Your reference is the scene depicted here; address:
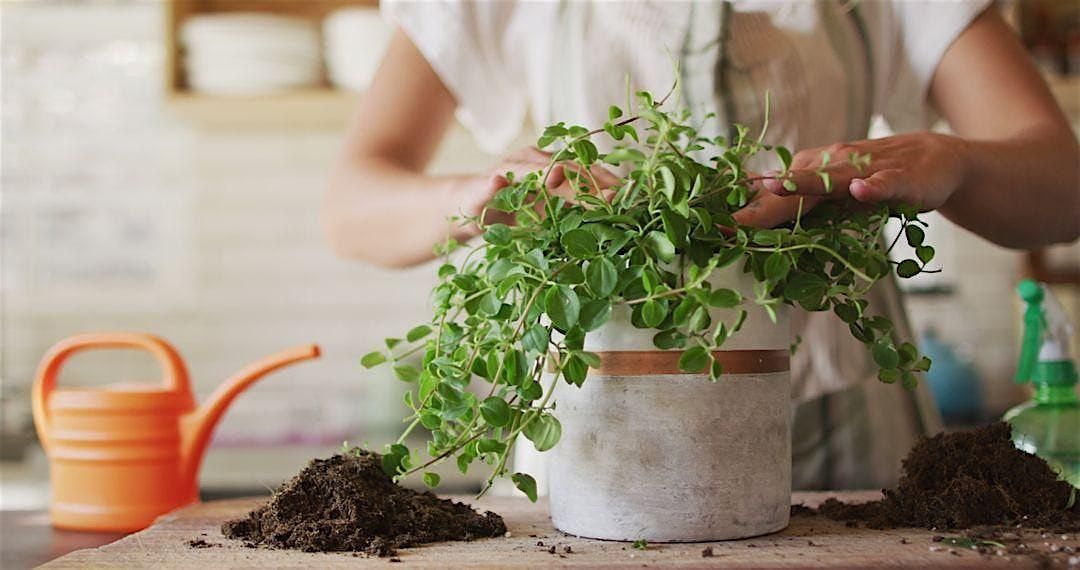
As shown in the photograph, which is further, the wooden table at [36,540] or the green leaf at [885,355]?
the wooden table at [36,540]

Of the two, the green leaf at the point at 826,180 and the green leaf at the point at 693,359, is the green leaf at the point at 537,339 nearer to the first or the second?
the green leaf at the point at 693,359

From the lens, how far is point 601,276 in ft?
2.23

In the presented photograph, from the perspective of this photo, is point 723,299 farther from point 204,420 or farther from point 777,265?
point 204,420

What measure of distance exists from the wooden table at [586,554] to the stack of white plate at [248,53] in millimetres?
2132

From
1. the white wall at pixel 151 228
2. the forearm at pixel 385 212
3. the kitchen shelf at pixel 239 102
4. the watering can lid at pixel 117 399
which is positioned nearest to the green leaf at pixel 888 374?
the forearm at pixel 385 212

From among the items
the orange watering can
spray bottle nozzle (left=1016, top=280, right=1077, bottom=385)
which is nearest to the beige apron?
spray bottle nozzle (left=1016, top=280, right=1077, bottom=385)

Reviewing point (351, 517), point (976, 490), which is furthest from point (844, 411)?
point (351, 517)

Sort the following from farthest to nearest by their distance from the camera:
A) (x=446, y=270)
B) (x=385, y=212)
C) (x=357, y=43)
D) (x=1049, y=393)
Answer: (x=357, y=43), (x=385, y=212), (x=1049, y=393), (x=446, y=270)

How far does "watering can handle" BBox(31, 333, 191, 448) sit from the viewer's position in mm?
1049

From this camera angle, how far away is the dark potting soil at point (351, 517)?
0.73 metres

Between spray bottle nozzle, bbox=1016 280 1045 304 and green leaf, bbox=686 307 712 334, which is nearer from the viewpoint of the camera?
green leaf, bbox=686 307 712 334

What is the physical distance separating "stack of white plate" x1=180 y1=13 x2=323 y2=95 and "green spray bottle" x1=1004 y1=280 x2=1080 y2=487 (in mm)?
2174

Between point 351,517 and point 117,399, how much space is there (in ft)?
1.23

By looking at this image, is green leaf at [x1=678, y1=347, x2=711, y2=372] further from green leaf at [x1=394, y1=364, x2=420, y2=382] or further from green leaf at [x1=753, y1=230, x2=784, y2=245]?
green leaf at [x1=394, y1=364, x2=420, y2=382]
